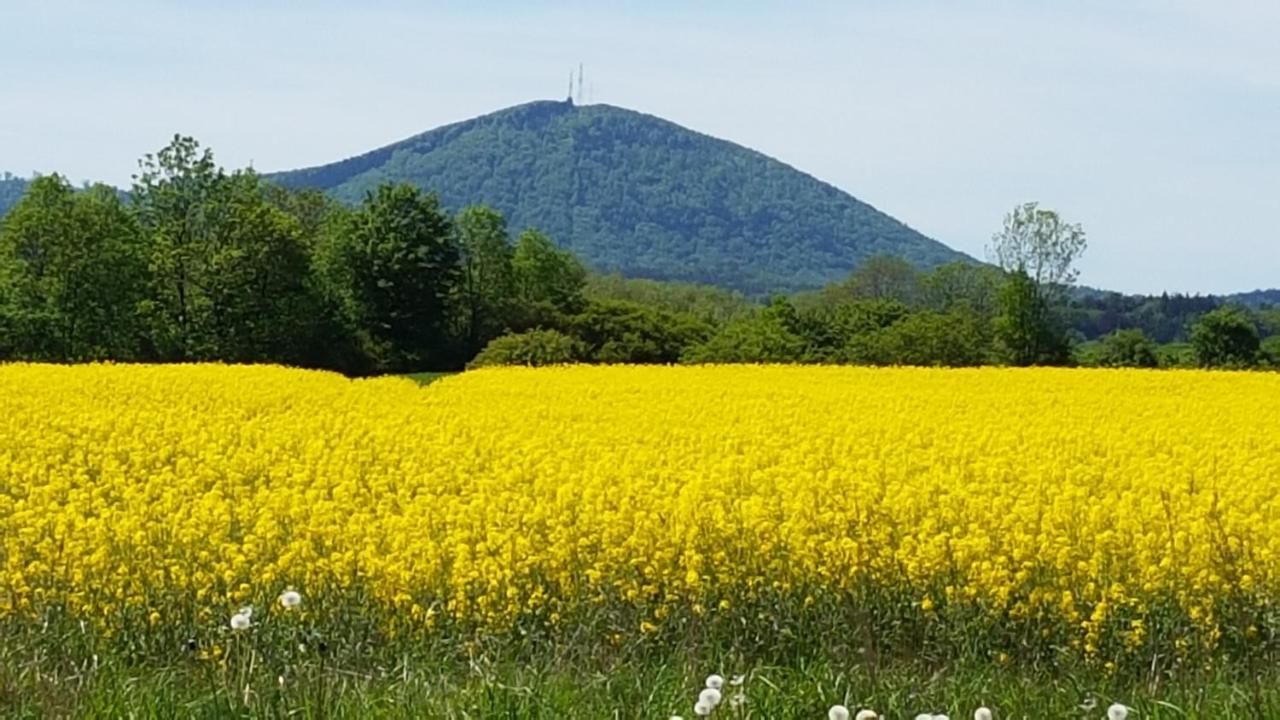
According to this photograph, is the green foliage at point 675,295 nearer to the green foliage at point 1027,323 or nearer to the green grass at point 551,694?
the green foliage at point 1027,323

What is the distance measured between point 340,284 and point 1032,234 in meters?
31.6

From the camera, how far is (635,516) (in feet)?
29.7

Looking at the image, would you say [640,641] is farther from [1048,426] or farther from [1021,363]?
[1021,363]

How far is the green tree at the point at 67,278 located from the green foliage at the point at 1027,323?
34.4m

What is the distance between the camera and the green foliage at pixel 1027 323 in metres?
60.5

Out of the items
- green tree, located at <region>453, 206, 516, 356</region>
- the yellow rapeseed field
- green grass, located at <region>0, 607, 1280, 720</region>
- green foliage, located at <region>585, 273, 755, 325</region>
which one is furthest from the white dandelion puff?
green foliage, located at <region>585, 273, 755, 325</region>

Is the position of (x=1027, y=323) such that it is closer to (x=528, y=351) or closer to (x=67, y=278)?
(x=528, y=351)

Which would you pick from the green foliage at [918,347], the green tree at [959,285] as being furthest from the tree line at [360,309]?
the green tree at [959,285]

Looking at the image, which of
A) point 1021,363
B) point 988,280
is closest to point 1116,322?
point 988,280

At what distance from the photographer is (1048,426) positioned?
15047 mm

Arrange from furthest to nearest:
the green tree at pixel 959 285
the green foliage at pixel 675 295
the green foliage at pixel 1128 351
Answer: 1. the green foliage at pixel 675 295
2. the green tree at pixel 959 285
3. the green foliage at pixel 1128 351

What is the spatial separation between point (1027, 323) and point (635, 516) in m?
55.5

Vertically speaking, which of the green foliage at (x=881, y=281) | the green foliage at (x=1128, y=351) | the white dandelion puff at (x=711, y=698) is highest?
the green foliage at (x=881, y=281)

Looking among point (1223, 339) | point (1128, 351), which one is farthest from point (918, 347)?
point (1223, 339)
